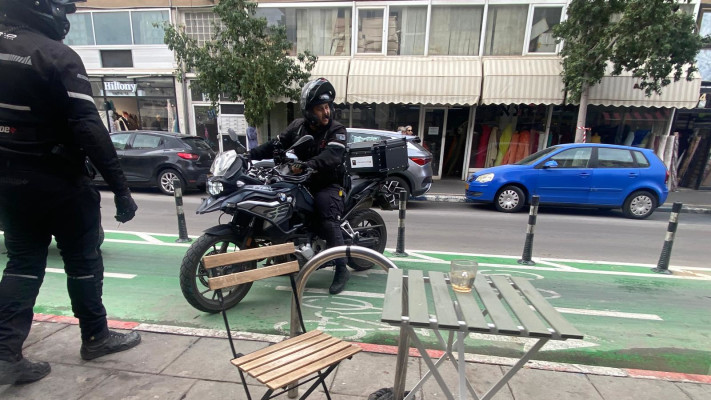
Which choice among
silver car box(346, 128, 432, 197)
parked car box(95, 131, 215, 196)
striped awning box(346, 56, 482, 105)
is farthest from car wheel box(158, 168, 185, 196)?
striped awning box(346, 56, 482, 105)

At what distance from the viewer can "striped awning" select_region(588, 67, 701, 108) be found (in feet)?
37.5

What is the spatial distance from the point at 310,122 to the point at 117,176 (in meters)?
1.86

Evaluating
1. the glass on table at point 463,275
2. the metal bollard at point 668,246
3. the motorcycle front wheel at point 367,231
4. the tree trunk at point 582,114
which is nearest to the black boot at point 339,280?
the motorcycle front wheel at point 367,231

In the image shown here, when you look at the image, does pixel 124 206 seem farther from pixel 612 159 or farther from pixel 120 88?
pixel 120 88

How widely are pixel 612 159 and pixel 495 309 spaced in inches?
342

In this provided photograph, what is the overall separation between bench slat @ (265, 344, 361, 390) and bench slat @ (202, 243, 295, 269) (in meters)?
0.67

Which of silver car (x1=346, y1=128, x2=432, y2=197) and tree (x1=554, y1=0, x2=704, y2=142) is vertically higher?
tree (x1=554, y1=0, x2=704, y2=142)

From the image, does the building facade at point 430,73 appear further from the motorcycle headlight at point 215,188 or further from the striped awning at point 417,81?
the motorcycle headlight at point 215,188

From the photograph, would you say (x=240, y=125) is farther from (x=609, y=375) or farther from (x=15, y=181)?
(x=609, y=375)

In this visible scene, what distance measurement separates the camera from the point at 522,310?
1.77m

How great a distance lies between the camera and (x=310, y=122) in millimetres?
3811

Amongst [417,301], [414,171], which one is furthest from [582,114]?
[417,301]

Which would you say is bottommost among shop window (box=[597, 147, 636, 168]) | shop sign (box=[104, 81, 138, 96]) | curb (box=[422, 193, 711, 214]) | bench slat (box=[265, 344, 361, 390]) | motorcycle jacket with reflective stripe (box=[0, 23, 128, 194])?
curb (box=[422, 193, 711, 214])

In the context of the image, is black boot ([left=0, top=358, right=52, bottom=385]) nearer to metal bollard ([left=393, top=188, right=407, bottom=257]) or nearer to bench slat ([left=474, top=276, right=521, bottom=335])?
bench slat ([left=474, top=276, right=521, bottom=335])
